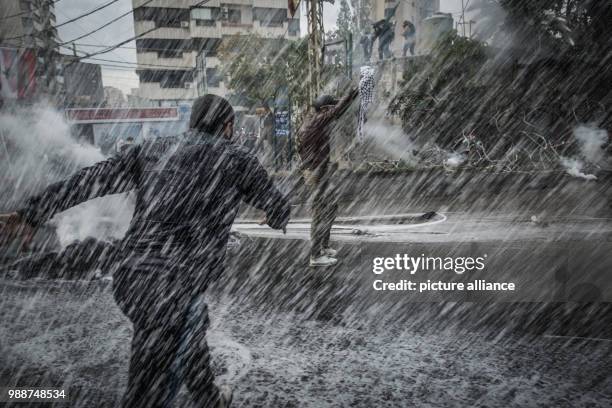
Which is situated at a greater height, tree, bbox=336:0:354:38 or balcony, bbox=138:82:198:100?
tree, bbox=336:0:354:38

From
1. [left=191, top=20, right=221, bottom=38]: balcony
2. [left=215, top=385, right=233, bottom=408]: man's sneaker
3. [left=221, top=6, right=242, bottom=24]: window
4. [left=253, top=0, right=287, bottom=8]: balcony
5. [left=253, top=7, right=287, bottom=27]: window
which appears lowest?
[left=215, top=385, right=233, bottom=408]: man's sneaker

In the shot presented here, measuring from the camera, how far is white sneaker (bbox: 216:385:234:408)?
2330 millimetres

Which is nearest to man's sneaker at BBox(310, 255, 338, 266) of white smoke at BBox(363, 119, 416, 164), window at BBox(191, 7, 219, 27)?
white smoke at BBox(363, 119, 416, 164)

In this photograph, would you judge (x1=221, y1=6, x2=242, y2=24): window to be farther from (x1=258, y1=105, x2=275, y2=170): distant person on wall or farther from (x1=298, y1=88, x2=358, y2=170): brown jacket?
(x1=298, y1=88, x2=358, y2=170): brown jacket

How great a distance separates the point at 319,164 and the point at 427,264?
1785 mm

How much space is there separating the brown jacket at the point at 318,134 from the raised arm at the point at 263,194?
3.10m

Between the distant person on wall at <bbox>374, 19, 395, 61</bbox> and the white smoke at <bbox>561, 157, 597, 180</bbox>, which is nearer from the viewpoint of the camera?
the white smoke at <bbox>561, 157, 597, 180</bbox>

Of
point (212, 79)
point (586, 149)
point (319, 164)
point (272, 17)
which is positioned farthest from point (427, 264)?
point (272, 17)

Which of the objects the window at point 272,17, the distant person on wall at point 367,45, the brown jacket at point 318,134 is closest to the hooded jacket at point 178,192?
the brown jacket at point 318,134

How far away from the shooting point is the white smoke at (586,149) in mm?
12141

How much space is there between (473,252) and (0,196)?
8624 millimetres

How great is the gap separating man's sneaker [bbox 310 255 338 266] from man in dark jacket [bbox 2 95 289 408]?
319 cm

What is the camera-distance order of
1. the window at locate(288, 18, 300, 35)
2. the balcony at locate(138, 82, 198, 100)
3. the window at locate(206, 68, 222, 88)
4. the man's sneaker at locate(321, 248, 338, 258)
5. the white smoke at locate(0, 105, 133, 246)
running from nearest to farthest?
the man's sneaker at locate(321, 248, 338, 258)
the white smoke at locate(0, 105, 133, 246)
the window at locate(206, 68, 222, 88)
the balcony at locate(138, 82, 198, 100)
the window at locate(288, 18, 300, 35)

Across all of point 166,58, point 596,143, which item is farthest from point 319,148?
point 166,58
